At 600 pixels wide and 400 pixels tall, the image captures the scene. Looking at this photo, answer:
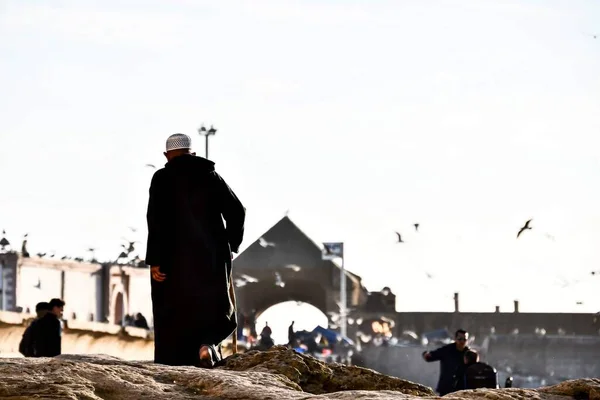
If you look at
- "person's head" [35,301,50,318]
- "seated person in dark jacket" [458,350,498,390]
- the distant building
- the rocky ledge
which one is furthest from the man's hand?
the distant building

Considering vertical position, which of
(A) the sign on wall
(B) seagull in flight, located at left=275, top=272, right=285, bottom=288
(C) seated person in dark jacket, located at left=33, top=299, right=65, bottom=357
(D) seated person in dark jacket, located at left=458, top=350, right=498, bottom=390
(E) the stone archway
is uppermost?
(A) the sign on wall

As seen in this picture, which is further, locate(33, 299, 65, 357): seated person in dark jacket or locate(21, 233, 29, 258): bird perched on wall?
locate(21, 233, 29, 258): bird perched on wall

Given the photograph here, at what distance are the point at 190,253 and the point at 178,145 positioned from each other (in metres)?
0.60

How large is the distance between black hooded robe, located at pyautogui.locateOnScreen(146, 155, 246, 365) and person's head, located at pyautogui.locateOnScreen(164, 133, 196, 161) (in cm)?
7

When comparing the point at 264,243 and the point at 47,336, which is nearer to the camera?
the point at 47,336

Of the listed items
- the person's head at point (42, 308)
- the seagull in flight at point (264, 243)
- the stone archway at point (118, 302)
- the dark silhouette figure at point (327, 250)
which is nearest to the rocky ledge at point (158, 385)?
the person's head at point (42, 308)

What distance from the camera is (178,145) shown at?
27.1 feet

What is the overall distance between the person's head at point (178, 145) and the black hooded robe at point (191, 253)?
0.07 meters

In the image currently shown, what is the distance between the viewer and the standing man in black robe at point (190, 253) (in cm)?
786

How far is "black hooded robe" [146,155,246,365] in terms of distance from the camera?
25.8ft

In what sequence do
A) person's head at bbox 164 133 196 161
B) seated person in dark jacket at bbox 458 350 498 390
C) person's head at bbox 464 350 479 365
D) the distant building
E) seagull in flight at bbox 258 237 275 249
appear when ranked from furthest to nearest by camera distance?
1. seagull in flight at bbox 258 237 275 249
2. the distant building
3. person's head at bbox 464 350 479 365
4. seated person in dark jacket at bbox 458 350 498 390
5. person's head at bbox 164 133 196 161

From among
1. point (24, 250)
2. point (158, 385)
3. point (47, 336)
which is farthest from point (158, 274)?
point (24, 250)

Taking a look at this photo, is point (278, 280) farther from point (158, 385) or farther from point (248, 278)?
point (158, 385)

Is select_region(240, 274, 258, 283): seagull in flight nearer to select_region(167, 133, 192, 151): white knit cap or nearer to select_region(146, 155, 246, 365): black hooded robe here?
select_region(167, 133, 192, 151): white knit cap
